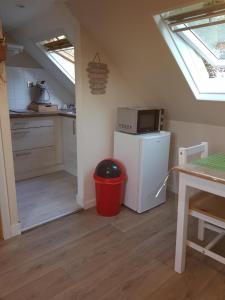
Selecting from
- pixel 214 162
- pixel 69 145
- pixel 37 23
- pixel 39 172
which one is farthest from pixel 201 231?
pixel 37 23

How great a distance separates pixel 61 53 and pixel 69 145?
131 centimetres

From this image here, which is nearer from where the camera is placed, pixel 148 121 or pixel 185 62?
pixel 185 62

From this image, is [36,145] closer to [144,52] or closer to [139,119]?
[139,119]

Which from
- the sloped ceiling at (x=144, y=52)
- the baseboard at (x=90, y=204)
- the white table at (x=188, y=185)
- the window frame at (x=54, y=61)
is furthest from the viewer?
the window frame at (x=54, y=61)

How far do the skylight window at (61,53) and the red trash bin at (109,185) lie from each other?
1.74 metres

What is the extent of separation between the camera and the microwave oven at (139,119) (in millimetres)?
2559

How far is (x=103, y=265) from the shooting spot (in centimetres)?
195

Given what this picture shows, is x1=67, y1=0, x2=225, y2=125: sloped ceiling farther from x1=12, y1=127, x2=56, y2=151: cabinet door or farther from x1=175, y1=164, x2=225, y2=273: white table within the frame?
x1=12, y1=127, x2=56, y2=151: cabinet door

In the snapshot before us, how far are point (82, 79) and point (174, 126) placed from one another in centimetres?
124

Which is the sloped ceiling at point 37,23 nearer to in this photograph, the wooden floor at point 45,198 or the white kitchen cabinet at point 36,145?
the white kitchen cabinet at point 36,145

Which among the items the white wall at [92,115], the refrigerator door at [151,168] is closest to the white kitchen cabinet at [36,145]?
the white wall at [92,115]

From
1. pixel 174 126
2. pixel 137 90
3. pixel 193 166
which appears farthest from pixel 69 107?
pixel 193 166

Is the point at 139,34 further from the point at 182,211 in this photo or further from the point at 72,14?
the point at 182,211

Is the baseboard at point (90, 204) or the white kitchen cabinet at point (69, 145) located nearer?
the baseboard at point (90, 204)
